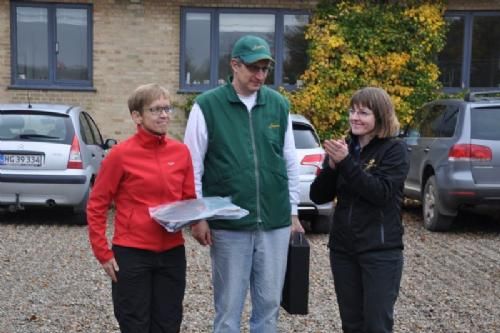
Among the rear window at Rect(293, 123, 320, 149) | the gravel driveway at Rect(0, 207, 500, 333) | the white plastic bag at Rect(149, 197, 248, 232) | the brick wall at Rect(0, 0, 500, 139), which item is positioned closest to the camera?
the white plastic bag at Rect(149, 197, 248, 232)

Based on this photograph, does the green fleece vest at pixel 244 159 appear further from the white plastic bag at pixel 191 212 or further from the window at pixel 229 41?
the window at pixel 229 41

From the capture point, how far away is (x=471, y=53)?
14.4m

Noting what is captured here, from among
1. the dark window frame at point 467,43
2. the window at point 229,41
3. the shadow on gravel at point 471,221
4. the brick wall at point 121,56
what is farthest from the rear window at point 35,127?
the dark window frame at point 467,43

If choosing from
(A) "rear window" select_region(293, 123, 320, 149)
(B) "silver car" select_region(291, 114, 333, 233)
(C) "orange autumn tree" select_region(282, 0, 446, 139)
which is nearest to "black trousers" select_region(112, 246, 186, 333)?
(B) "silver car" select_region(291, 114, 333, 233)

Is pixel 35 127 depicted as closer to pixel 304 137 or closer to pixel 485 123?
pixel 304 137

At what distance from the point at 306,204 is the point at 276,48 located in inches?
245

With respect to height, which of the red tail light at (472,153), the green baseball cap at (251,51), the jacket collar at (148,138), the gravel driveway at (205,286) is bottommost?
the gravel driveway at (205,286)

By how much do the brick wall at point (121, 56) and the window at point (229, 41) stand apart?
0.91 feet

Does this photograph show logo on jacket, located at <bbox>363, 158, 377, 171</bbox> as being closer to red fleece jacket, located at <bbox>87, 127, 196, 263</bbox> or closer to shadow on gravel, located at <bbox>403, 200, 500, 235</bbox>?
red fleece jacket, located at <bbox>87, 127, 196, 263</bbox>

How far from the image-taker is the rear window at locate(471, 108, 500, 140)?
886 centimetres

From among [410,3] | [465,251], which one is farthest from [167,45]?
[465,251]

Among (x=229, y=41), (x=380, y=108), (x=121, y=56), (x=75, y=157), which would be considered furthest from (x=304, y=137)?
(x=121, y=56)

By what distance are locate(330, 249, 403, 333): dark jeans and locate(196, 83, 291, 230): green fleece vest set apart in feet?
1.43

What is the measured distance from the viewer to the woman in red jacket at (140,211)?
3.58 meters
